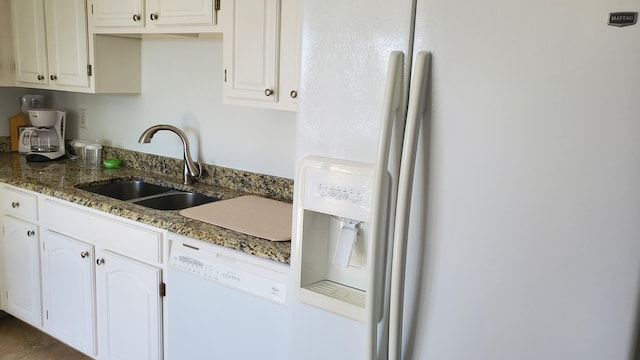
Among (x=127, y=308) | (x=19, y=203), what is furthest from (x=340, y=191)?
(x=19, y=203)

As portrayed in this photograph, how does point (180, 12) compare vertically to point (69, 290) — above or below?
above

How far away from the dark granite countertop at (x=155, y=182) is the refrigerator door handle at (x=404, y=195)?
553 millimetres

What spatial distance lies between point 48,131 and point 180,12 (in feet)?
4.74

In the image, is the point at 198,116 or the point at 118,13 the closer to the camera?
the point at 118,13

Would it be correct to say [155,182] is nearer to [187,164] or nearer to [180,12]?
[187,164]

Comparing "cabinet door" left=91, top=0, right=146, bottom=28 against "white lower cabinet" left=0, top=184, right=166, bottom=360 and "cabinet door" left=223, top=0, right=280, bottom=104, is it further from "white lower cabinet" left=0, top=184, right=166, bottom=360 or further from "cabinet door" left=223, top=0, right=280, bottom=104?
"white lower cabinet" left=0, top=184, right=166, bottom=360

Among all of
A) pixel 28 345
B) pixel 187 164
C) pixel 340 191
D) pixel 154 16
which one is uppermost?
pixel 154 16

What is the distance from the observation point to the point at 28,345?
109 inches

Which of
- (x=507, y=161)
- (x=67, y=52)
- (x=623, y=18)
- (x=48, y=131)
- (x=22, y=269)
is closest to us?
(x=623, y=18)

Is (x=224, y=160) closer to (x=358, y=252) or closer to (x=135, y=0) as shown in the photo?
(x=135, y=0)

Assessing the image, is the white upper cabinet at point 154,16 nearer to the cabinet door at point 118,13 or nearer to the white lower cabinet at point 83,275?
the cabinet door at point 118,13

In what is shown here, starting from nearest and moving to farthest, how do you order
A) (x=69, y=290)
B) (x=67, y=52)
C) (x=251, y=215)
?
1. (x=251, y=215)
2. (x=69, y=290)
3. (x=67, y=52)

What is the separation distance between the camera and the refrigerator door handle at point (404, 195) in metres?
1.08

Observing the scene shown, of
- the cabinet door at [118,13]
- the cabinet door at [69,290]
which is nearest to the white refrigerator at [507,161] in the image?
the cabinet door at [118,13]
